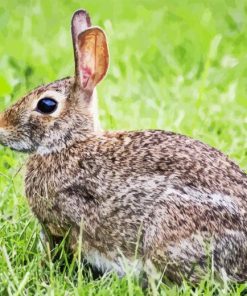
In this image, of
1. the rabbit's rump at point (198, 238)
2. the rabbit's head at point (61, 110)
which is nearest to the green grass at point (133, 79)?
the rabbit's rump at point (198, 238)

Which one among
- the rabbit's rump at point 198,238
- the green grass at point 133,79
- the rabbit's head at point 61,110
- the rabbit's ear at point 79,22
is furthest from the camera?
the rabbit's ear at point 79,22

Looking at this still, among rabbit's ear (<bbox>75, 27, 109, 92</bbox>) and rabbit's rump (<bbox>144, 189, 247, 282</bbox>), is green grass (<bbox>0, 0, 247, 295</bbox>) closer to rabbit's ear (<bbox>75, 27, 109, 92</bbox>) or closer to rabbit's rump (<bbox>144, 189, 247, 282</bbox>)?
rabbit's rump (<bbox>144, 189, 247, 282</bbox>)

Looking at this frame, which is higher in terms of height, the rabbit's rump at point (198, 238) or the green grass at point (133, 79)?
the green grass at point (133, 79)

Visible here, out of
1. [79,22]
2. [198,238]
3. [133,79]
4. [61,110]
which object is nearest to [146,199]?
[198,238]

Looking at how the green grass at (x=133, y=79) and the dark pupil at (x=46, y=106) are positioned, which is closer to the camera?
the green grass at (x=133, y=79)

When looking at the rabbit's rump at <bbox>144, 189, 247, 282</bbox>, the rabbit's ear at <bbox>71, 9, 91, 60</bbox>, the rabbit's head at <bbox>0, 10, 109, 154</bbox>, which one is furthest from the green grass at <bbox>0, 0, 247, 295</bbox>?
the rabbit's ear at <bbox>71, 9, 91, 60</bbox>

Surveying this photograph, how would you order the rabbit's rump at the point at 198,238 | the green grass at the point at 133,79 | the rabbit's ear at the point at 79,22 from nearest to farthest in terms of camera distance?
the rabbit's rump at the point at 198,238, the green grass at the point at 133,79, the rabbit's ear at the point at 79,22

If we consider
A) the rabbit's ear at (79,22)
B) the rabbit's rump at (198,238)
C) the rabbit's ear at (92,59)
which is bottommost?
the rabbit's rump at (198,238)

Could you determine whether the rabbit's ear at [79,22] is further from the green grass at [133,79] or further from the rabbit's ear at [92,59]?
the green grass at [133,79]
